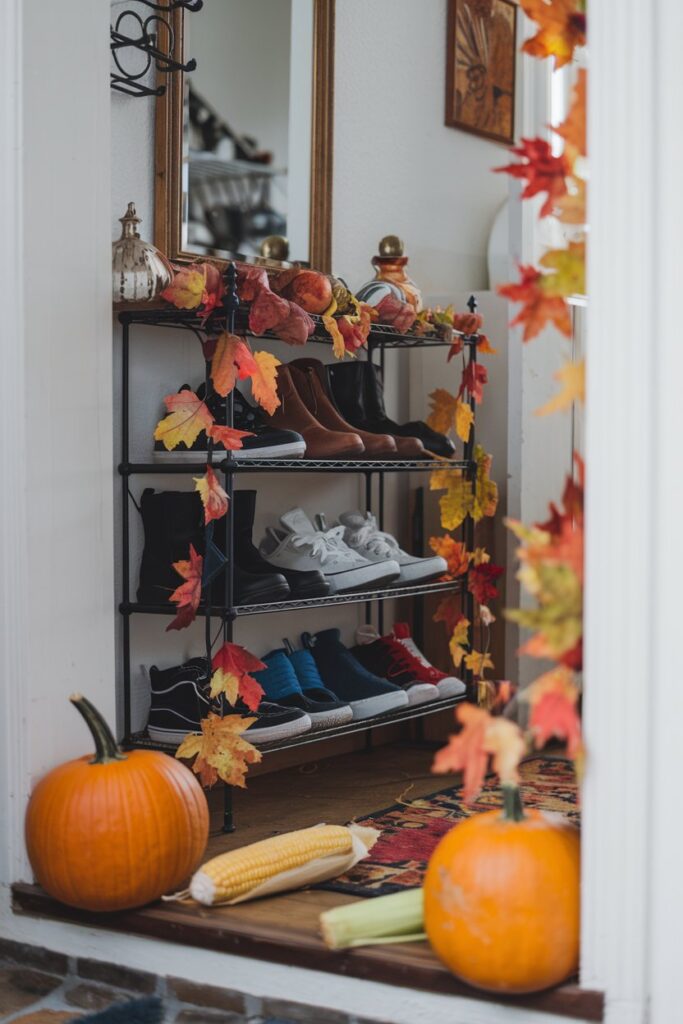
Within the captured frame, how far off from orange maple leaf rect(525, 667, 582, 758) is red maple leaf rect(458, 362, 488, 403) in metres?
1.86

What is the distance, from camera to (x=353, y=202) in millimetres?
3625

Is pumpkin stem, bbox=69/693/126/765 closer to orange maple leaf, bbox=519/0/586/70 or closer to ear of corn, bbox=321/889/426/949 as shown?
ear of corn, bbox=321/889/426/949

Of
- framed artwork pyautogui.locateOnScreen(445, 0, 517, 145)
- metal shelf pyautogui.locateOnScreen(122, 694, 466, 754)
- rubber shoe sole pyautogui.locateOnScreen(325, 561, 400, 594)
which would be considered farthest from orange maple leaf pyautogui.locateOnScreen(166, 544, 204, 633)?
framed artwork pyautogui.locateOnScreen(445, 0, 517, 145)

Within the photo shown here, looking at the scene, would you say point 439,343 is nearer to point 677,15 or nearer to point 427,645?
point 427,645

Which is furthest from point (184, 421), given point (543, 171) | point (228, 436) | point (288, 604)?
point (543, 171)

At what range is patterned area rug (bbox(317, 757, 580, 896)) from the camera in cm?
229

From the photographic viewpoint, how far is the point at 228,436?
2.63 meters

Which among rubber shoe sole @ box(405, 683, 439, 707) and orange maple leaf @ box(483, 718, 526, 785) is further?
rubber shoe sole @ box(405, 683, 439, 707)

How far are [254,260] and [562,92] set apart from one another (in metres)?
1.29

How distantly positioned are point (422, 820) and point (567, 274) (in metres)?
1.44

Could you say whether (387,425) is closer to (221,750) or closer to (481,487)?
(481,487)

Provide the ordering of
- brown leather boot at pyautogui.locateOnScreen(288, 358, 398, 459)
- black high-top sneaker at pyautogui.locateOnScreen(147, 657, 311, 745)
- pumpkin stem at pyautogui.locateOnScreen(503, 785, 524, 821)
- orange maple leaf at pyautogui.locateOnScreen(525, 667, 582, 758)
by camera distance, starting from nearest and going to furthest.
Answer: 1. orange maple leaf at pyautogui.locateOnScreen(525, 667, 582, 758)
2. pumpkin stem at pyautogui.locateOnScreen(503, 785, 524, 821)
3. black high-top sneaker at pyautogui.locateOnScreen(147, 657, 311, 745)
4. brown leather boot at pyautogui.locateOnScreen(288, 358, 398, 459)

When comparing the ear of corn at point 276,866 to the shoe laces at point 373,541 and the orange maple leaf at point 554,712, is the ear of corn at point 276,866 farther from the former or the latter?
the shoe laces at point 373,541

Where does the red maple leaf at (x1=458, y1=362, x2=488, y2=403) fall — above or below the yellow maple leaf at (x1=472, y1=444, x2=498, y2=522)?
above
